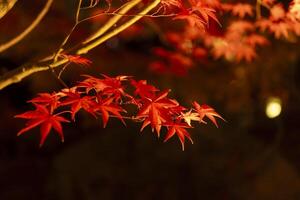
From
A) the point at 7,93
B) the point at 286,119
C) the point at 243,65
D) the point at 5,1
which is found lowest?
the point at 286,119

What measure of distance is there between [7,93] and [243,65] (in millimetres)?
4992

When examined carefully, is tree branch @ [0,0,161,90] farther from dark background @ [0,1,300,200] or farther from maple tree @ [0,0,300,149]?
dark background @ [0,1,300,200]

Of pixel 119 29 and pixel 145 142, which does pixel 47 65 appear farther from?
pixel 145 142

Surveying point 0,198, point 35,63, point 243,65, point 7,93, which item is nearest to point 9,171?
point 0,198

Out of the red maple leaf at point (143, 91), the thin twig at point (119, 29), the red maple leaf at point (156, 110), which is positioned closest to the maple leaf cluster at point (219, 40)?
the thin twig at point (119, 29)

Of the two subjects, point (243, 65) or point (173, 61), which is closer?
point (173, 61)

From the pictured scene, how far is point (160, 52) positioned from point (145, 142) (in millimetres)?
1605

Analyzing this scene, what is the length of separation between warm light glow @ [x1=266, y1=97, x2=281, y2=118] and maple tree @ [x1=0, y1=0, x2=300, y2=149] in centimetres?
105

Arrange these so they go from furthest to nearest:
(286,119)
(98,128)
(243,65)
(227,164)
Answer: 1. (286,119)
2. (98,128)
3. (243,65)
4. (227,164)

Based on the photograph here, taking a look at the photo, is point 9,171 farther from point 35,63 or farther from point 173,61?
point 35,63

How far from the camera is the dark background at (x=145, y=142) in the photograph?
277 inches

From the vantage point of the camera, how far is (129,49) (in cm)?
966

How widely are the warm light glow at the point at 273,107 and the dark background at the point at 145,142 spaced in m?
0.15

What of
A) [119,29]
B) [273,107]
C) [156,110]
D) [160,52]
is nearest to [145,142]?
[160,52]
